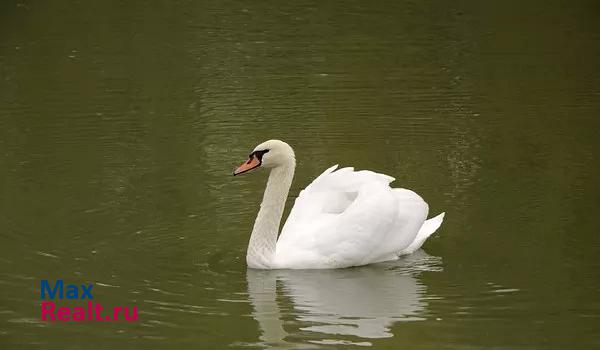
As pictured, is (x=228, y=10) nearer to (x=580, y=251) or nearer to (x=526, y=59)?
(x=526, y=59)

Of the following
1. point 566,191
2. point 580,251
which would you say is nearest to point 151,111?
point 566,191

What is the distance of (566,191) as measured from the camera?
11.2 meters

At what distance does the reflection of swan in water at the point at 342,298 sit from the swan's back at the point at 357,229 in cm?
10

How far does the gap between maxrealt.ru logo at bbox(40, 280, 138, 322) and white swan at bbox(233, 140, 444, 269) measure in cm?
118

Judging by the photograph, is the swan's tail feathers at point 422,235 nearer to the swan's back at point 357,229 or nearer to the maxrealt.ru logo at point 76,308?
the swan's back at point 357,229

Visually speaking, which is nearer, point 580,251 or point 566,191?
point 580,251

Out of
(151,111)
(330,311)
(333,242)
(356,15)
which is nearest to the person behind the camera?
(330,311)

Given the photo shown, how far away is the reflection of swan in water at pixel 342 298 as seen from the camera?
8.18 m

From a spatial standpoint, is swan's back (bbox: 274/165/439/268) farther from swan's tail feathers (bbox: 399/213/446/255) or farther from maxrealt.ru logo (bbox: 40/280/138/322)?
maxrealt.ru logo (bbox: 40/280/138/322)

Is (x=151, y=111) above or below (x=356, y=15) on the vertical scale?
below

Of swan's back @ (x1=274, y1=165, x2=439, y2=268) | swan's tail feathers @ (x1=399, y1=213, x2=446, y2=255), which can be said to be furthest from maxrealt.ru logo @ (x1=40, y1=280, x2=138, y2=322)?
swan's tail feathers @ (x1=399, y1=213, x2=446, y2=255)

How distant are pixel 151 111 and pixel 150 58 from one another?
10.8 ft

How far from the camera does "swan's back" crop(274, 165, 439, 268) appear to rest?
30.5 feet

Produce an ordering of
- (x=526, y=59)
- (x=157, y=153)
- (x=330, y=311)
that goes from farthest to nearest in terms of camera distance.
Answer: (x=526, y=59) → (x=157, y=153) → (x=330, y=311)
